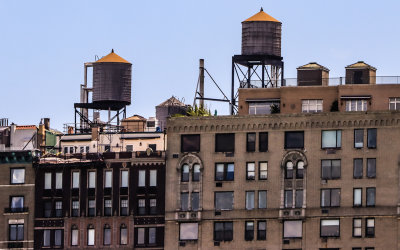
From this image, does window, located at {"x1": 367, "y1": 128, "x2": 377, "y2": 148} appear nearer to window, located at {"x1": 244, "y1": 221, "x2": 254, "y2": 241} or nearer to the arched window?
the arched window

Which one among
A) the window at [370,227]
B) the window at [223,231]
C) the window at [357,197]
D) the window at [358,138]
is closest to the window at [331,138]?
the window at [358,138]

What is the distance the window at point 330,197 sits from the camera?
646 feet

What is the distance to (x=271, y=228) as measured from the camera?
648 feet

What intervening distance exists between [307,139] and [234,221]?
12.0 m

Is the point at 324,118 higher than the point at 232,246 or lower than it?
higher

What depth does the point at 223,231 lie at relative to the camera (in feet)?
653

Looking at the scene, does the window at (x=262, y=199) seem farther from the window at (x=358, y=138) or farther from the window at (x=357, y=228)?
the window at (x=358, y=138)

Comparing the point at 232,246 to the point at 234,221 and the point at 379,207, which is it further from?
the point at 379,207

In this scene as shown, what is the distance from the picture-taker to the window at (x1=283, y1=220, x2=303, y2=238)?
197000mm

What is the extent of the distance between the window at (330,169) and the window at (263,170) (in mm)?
6160

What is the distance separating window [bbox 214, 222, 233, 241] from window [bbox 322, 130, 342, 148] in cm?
1357

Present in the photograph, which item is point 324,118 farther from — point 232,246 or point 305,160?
point 232,246

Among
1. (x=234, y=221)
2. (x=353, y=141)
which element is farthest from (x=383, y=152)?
(x=234, y=221)

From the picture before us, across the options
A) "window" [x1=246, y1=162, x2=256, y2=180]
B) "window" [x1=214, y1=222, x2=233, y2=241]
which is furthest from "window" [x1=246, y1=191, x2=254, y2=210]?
"window" [x1=214, y1=222, x2=233, y2=241]
